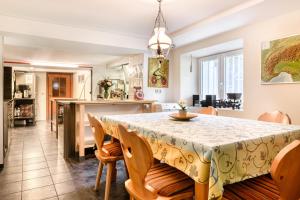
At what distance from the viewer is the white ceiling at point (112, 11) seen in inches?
104

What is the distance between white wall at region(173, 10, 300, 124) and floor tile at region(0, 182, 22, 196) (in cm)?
320

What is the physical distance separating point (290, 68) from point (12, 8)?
3.70m

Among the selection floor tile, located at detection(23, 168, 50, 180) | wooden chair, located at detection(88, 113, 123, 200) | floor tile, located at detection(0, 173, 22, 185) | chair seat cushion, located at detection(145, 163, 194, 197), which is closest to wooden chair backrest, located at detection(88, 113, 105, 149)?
wooden chair, located at detection(88, 113, 123, 200)

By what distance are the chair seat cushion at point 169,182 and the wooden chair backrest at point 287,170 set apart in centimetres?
52

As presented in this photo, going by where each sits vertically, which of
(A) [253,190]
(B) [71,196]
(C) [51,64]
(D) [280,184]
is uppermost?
(C) [51,64]

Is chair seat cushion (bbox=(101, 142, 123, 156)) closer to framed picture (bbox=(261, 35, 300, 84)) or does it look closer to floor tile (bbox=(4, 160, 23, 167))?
floor tile (bbox=(4, 160, 23, 167))

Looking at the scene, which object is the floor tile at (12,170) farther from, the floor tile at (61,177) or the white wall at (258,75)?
the white wall at (258,75)

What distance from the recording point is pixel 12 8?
2809 mm

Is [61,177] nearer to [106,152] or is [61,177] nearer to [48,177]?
[48,177]

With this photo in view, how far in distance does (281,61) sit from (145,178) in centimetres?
247

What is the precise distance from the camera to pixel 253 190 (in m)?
1.27

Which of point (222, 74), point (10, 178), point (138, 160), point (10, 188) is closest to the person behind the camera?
point (138, 160)

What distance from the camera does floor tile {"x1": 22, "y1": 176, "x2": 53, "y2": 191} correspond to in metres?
2.38

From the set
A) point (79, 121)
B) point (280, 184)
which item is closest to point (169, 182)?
point (280, 184)
